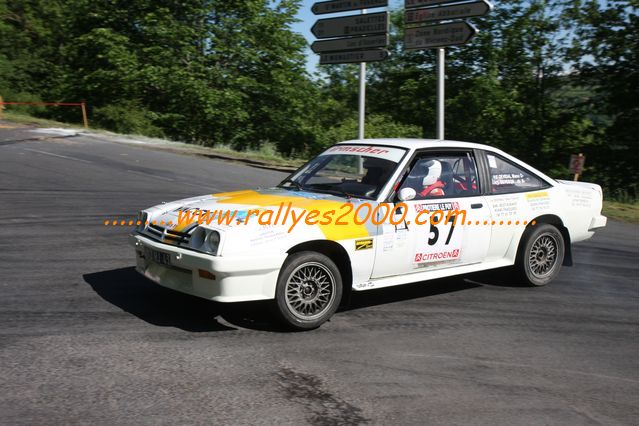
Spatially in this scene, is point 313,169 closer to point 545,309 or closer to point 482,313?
point 482,313

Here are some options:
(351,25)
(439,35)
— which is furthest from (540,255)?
(351,25)

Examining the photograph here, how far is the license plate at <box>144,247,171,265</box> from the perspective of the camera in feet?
17.2

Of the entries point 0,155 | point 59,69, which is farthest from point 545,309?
point 59,69

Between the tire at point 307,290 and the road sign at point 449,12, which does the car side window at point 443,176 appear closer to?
the tire at point 307,290

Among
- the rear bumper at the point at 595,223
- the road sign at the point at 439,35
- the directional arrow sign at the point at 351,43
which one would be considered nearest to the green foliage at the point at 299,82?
the directional arrow sign at the point at 351,43

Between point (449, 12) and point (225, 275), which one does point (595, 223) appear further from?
point (449, 12)

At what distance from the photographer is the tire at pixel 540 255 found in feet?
22.8

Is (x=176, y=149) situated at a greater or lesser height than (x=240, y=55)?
lesser

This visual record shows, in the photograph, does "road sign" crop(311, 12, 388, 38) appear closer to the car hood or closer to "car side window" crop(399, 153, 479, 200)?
"car side window" crop(399, 153, 479, 200)

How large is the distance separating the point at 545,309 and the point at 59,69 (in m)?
38.6

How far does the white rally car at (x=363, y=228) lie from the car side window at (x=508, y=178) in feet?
0.05

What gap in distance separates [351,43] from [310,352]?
13787mm

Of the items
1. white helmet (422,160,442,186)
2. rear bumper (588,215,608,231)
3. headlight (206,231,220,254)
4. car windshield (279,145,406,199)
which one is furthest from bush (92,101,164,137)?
headlight (206,231,220,254)

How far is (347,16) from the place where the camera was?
17.3 m
